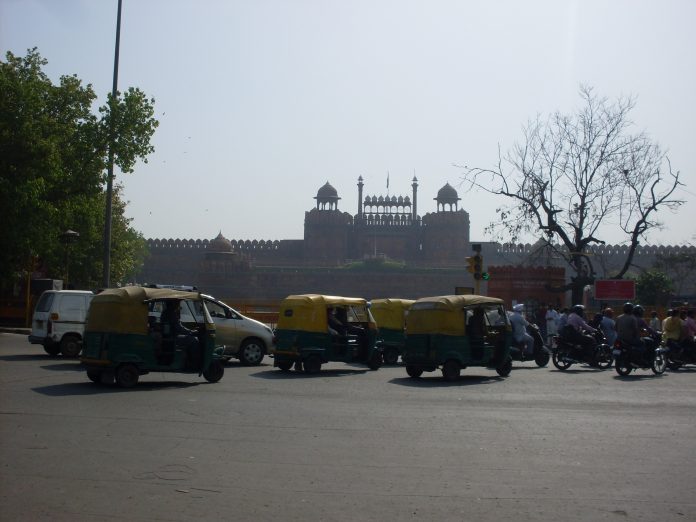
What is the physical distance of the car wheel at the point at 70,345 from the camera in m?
16.1

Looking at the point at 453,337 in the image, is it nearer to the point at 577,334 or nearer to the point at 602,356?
the point at 577,334

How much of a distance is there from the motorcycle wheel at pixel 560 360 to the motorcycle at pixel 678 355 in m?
1.86

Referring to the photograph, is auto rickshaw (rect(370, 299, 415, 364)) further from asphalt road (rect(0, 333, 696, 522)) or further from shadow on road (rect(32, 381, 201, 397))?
shadow on road (rect(32, 381, 201, 397))

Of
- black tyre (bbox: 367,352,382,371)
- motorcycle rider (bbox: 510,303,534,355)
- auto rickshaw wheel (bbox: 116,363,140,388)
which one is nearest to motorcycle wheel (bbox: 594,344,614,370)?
motorcycle rider (bbox: 510,303,534,355)

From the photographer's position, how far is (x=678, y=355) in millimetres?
16328

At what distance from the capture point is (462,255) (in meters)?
77.9

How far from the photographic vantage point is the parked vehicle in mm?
15531

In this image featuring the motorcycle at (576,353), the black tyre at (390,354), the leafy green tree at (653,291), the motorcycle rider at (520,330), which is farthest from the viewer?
the leafy green tree at (653,291)

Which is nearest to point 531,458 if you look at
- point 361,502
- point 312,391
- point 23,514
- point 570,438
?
point 570,438

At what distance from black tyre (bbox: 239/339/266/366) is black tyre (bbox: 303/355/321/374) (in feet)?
5.79

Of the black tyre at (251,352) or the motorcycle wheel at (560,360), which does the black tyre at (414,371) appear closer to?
the black tyre at (251,352)

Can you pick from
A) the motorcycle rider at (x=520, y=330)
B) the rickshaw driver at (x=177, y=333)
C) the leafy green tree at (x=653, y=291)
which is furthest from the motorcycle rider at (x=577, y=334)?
the leafy green tree at (x=653, y=291)

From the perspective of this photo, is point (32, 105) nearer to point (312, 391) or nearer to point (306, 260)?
point (312, 391)

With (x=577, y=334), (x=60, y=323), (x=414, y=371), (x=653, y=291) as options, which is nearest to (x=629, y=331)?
(x=577, y=334)
